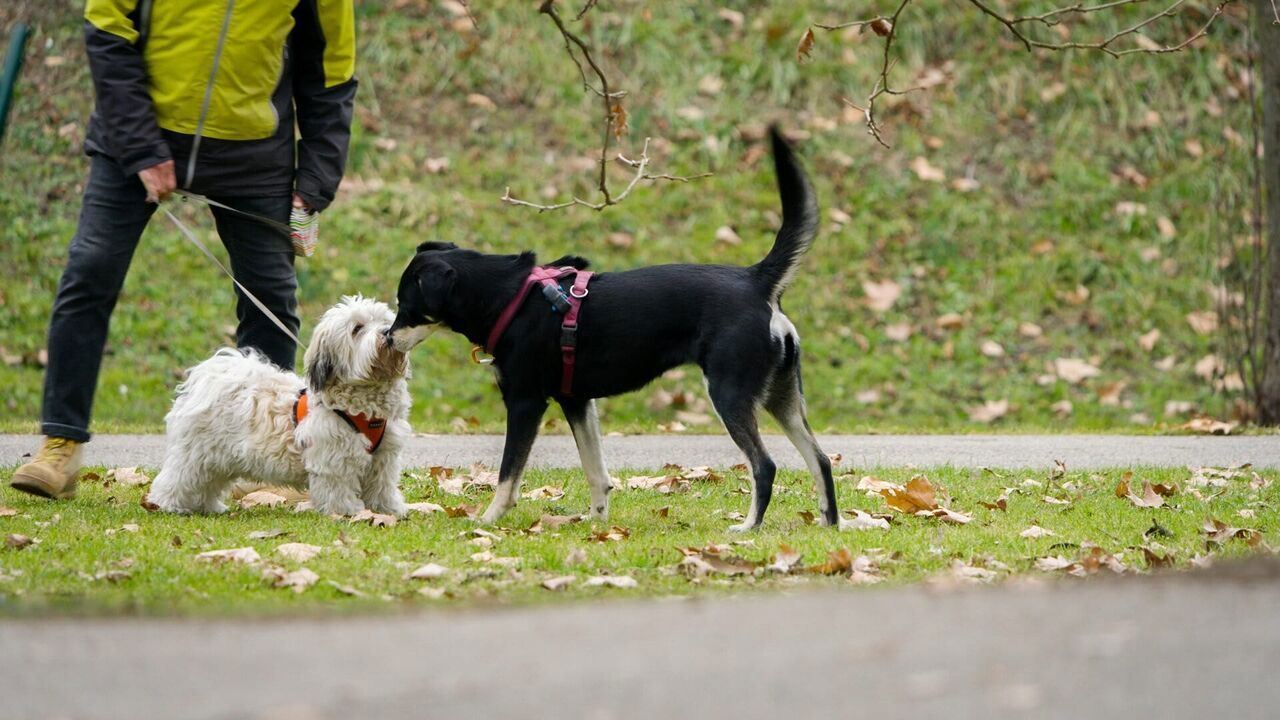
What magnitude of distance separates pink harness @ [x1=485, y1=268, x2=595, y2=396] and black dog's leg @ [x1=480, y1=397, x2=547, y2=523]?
6.9 inches

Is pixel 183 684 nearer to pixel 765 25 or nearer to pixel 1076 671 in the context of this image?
pixel 1076 671

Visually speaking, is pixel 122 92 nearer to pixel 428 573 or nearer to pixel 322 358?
pixel 322 358

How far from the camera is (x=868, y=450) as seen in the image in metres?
8.77

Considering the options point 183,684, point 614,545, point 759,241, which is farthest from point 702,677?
point 759,241

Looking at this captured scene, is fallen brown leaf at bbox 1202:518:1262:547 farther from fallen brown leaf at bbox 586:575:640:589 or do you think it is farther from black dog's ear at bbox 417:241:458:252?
black dog's ear at bbox 417:241:458:252

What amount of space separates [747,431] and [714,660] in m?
2.50

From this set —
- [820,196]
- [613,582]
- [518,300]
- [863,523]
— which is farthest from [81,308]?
[820,196]

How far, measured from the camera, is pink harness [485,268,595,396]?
573 centimetres

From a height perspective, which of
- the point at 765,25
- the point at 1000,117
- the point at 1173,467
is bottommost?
the point at 1173,467

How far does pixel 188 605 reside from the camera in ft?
13.4

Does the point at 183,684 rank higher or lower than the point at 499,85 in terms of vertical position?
lower

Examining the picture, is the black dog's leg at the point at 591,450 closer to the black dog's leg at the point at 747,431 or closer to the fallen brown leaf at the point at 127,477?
the black dog's leg at the point at 747,431

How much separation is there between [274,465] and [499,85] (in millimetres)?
8902

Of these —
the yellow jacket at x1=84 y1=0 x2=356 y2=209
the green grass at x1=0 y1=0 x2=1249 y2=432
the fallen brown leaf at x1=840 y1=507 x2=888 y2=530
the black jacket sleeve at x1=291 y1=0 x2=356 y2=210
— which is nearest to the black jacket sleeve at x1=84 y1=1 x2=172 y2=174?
the yellow jacket at x1=84 y1=0 x2=356 y2=209
